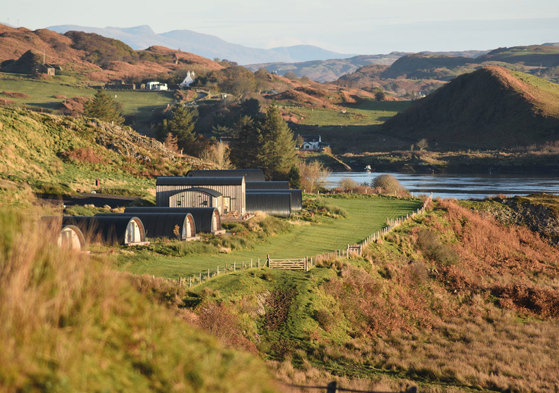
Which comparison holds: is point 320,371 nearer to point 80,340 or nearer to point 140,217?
point 80,340

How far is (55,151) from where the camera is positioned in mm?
70688

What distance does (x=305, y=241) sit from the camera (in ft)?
146

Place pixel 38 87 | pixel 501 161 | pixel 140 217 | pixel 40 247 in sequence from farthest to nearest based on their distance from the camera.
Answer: pixel 38 87
pixel 501 161
pixel 140 217
pixel 40 247

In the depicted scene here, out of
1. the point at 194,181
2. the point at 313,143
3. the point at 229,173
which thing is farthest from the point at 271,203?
the point at 313,143

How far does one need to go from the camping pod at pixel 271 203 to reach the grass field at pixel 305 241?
419 centimetres

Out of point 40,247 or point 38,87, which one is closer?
point 40,247

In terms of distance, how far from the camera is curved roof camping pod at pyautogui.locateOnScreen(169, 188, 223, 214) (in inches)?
1945

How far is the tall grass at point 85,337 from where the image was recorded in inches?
267

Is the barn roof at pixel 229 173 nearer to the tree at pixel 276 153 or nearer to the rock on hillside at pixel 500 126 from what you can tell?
the tree at pixel 276 153

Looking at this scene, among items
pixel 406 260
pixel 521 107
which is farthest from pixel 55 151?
pixel 521 107

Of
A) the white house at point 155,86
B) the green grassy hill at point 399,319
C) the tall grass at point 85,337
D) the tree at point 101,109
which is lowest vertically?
the green grassy hill at point 399,319

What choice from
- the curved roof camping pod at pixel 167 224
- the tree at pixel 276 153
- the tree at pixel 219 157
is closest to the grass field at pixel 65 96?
the tree at pixel 219 157

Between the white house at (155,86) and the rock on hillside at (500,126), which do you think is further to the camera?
the white house at (155,86)

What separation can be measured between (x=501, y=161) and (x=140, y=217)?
120m
